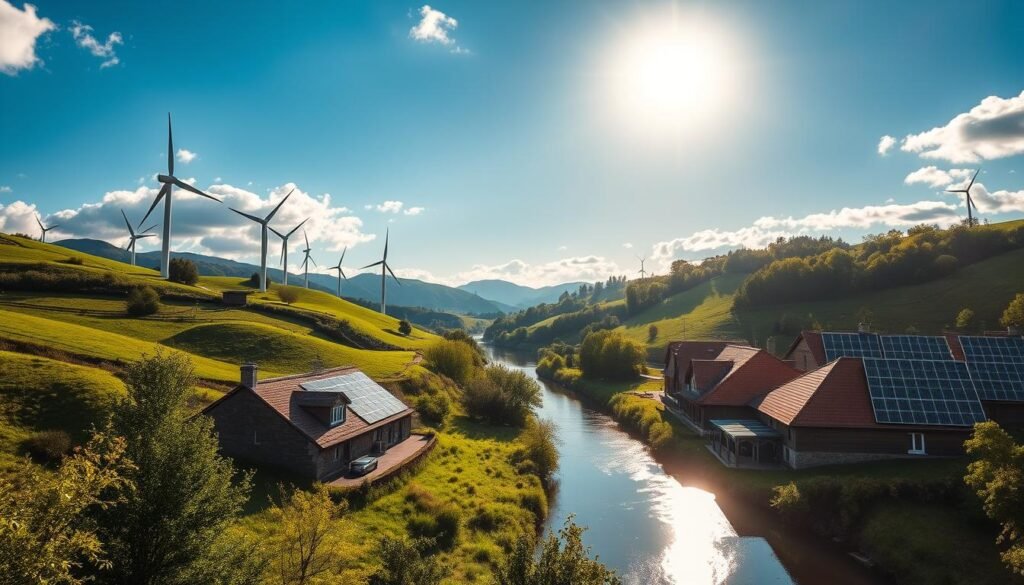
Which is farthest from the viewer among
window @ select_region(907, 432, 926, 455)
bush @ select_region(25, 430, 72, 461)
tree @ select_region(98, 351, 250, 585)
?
window @ select_region(907, 432, 926, 455)

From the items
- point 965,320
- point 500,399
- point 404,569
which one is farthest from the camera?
point 965,320

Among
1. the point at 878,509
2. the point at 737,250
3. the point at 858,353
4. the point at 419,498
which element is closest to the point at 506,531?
the point at 419,498

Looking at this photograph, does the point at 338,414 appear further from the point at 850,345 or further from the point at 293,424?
the point at 850,345

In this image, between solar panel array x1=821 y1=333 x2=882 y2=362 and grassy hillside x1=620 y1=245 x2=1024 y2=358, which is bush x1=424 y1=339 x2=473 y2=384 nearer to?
solar panel array x1=821 y1=333 x2=882 y2=362

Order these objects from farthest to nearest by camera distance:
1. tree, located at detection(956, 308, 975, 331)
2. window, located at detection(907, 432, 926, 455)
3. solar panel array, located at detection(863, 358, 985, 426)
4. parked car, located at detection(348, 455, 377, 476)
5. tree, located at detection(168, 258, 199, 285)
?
1. tree, located at detection(168, 258, 199, 285)
2. tree, located at detection(956, 308, 975, 331)
3. solar panel array, located at detection(863, 358, 985, 426)
4. window, located at detection(907, 432, 926, 455)
5. parked car, located at detection(348, 455, 377, 476)

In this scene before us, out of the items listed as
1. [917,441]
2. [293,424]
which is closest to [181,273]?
[293,424]

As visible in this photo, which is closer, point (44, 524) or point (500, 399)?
point (44, 524)

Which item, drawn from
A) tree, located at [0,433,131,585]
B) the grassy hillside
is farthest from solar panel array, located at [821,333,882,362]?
tree, located at [0,433,131,585]

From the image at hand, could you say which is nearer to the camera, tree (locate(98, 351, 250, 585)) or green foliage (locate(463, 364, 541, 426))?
tree (locate(98, 351, 250, 585))
